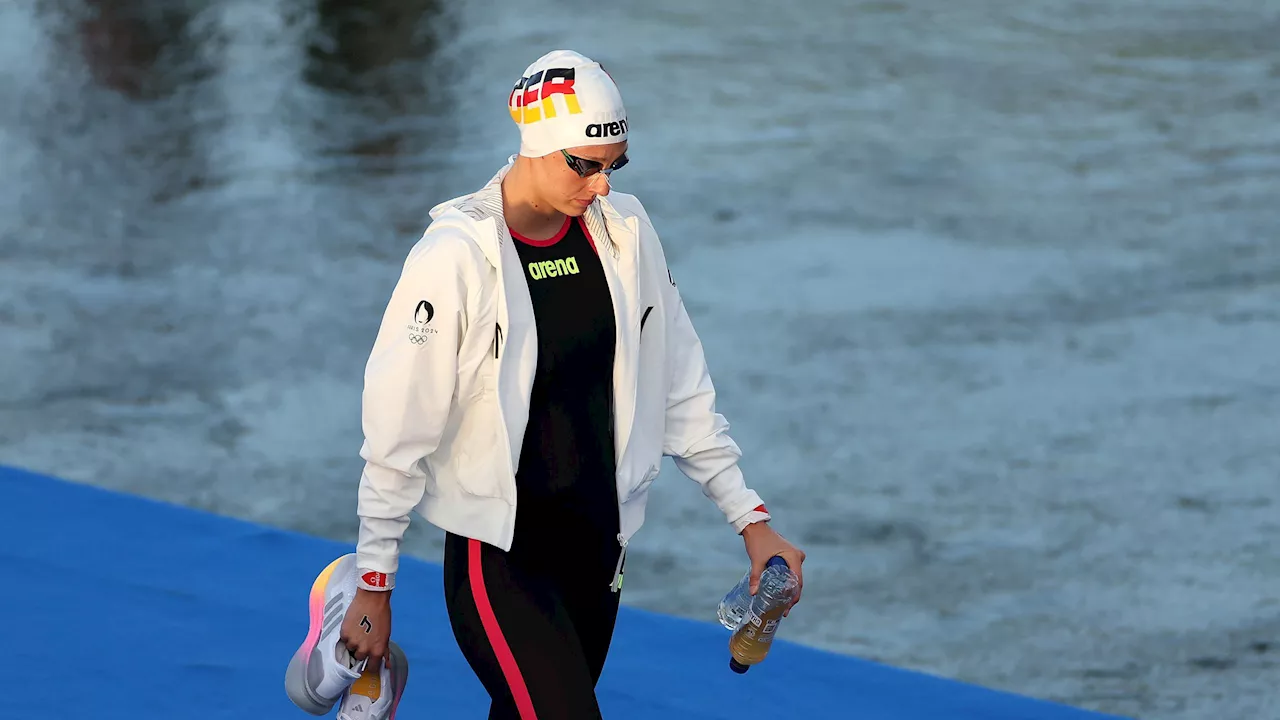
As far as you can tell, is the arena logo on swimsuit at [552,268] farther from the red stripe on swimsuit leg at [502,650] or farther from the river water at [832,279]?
the river water at [832,279]

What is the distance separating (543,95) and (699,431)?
0.74 metres

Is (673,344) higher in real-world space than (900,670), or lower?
higher

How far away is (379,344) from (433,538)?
286 centimetres

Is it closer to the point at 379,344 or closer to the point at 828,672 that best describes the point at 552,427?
the point at 379,344

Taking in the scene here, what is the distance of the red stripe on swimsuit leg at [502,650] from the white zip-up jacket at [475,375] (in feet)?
0.29

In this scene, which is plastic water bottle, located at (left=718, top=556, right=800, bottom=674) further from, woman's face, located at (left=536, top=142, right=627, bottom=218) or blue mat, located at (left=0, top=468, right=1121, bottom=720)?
blue mat, located at (left=0, top=468, right=1121, bottom=720)

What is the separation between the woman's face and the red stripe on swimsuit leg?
2.12 feet

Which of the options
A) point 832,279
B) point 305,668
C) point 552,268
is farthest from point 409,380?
point 832,279

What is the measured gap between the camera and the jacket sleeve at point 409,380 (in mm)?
2561

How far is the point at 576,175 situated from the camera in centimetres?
258

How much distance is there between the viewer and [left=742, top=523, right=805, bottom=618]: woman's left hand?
9.40ft

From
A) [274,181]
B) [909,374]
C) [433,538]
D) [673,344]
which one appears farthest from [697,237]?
[673,344]

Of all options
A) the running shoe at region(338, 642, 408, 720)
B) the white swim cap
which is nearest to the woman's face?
the white swim cap

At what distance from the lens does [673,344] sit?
9.62ft
